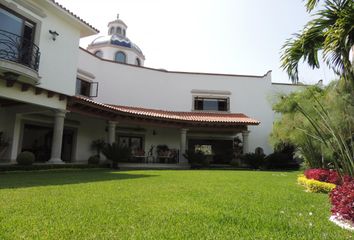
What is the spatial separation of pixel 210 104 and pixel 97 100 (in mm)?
9011

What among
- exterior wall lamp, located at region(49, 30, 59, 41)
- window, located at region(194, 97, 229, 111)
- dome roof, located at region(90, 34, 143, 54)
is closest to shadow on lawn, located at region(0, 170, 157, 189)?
exterior wall lamp, located at region(49, 30, 59, 41)

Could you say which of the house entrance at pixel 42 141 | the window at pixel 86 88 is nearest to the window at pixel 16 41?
the house entrance at pixel 42 141

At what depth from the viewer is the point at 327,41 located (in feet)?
20.9

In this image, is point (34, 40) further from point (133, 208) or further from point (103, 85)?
point (133, 208)

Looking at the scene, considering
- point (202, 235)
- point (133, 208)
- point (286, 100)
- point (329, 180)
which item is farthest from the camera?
point (286, 100)

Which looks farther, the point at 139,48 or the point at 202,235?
the point at 139,48

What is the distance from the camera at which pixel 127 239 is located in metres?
3.45

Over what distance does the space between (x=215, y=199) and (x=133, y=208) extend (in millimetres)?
1910

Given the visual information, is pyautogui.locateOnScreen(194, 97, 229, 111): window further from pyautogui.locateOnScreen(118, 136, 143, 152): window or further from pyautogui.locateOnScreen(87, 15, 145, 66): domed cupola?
pyautogui.locateOnScreen(87, 15, 145, 66): domed cupola

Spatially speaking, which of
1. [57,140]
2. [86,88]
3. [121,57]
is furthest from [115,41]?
[57,140]

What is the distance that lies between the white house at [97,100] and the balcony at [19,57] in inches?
1.4

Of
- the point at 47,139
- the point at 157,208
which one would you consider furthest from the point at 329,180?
the point at 47,139

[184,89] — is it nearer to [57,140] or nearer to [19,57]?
[57,140]

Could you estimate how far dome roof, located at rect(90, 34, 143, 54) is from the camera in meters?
36.6
